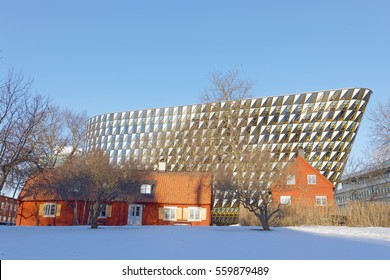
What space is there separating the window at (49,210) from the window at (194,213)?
15121 millimetres

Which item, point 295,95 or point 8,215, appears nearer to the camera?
point 295,95

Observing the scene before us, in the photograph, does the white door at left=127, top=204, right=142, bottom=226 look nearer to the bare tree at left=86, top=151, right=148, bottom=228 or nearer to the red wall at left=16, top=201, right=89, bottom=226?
the red wall at left=16, top=201, right=89, bottom=226

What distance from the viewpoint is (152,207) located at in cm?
3662

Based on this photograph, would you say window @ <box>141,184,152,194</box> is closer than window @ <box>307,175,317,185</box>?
Yes

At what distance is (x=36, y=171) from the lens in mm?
20656

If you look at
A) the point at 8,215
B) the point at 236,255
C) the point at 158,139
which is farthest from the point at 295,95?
the point at 8,215

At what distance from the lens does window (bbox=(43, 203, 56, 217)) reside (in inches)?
1475

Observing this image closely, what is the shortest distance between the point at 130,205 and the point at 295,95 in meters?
52.2

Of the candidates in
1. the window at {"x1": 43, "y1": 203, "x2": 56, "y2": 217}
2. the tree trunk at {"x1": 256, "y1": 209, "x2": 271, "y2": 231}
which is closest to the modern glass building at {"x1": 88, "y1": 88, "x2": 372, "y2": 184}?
the window at {"x1": 43, "y1": 203, "x2": 56, "y2": 217}

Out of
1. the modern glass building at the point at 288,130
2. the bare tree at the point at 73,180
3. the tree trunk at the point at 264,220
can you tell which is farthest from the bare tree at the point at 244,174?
the modern glass building at the point at 288,130

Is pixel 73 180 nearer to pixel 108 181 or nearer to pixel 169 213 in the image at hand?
pixel 108 181

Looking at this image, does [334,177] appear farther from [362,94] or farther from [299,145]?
[362,94]

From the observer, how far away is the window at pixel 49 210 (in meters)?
37.5

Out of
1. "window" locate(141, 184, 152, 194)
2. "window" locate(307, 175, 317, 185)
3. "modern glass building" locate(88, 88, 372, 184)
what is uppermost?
"modern glass building" locate(88, 88, 372, 184)
